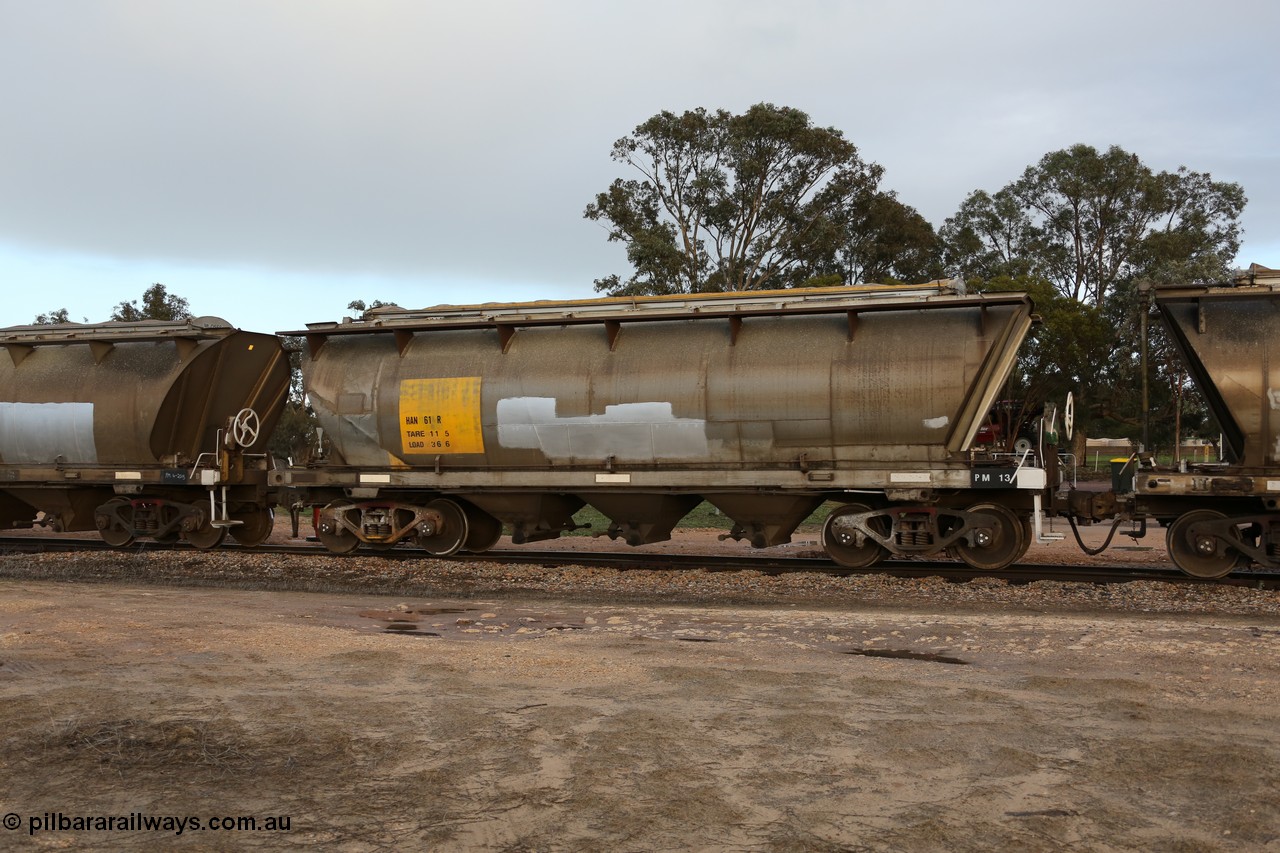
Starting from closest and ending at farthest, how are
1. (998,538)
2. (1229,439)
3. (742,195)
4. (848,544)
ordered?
(1229,439) → (998,538) → (848,544) → (742,195)

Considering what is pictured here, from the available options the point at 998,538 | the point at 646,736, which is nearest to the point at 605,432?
the point at 998,538

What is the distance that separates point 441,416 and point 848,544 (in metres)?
6.06

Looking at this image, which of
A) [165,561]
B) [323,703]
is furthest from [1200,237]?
[323,703]

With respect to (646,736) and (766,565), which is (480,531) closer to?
(766,565)

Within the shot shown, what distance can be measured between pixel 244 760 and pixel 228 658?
307 cm

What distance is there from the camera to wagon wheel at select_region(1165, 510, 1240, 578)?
12.7 m

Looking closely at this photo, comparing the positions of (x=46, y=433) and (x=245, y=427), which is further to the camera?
(x=46, y=433)

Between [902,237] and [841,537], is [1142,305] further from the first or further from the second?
[902,237]

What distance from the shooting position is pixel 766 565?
14516 millimetres

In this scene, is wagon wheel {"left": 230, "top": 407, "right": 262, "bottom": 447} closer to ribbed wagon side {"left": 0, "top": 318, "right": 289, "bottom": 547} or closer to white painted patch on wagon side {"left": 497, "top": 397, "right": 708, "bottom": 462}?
ribbed wagon side {"left": 0, "top": 318, "right": 289, "bottom": 547}

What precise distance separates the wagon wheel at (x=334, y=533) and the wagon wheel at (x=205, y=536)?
2.29 meters

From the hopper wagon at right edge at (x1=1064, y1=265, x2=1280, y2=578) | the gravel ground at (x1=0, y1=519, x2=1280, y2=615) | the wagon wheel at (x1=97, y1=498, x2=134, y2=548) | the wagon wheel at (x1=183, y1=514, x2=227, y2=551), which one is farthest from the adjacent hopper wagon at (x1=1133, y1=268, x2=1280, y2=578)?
the wagon wheel at (x1=97, y1=498, x2=134, y2=548)

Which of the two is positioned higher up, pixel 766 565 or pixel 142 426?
pixel 142 426

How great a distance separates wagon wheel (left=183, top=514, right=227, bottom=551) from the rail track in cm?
19
